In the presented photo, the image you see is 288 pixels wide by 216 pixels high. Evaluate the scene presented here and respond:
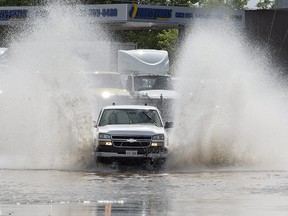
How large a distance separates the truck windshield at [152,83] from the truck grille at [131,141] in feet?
60.4

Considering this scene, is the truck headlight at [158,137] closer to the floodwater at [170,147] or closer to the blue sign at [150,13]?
the floodwater at [170,147]

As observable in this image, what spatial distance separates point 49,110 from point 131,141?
19.1 feet

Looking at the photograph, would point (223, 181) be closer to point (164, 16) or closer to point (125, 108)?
point (125, 108)

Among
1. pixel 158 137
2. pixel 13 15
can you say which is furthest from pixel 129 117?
pixel 13 15

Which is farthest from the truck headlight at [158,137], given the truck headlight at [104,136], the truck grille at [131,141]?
the truck headlight at [104,136]

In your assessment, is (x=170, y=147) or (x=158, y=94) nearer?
(x=170, y=147)

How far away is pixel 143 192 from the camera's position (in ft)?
63.7

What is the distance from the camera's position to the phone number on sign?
6041cm

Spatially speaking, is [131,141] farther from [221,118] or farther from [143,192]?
[143,192]

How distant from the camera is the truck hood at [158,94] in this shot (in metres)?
41.5

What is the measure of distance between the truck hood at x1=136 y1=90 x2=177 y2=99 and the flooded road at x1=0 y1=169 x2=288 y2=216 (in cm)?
1697

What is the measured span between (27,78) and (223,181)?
16853 millimetres

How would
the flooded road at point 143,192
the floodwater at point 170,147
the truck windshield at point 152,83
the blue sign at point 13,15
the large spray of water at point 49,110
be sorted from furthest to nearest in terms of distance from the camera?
the blue sign at point 13,15, the truck windshield at point 152,83, the large spray of water at point 49,110, the floodwater at point 170,147, the flooded road at point 143,192

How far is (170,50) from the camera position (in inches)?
2869
